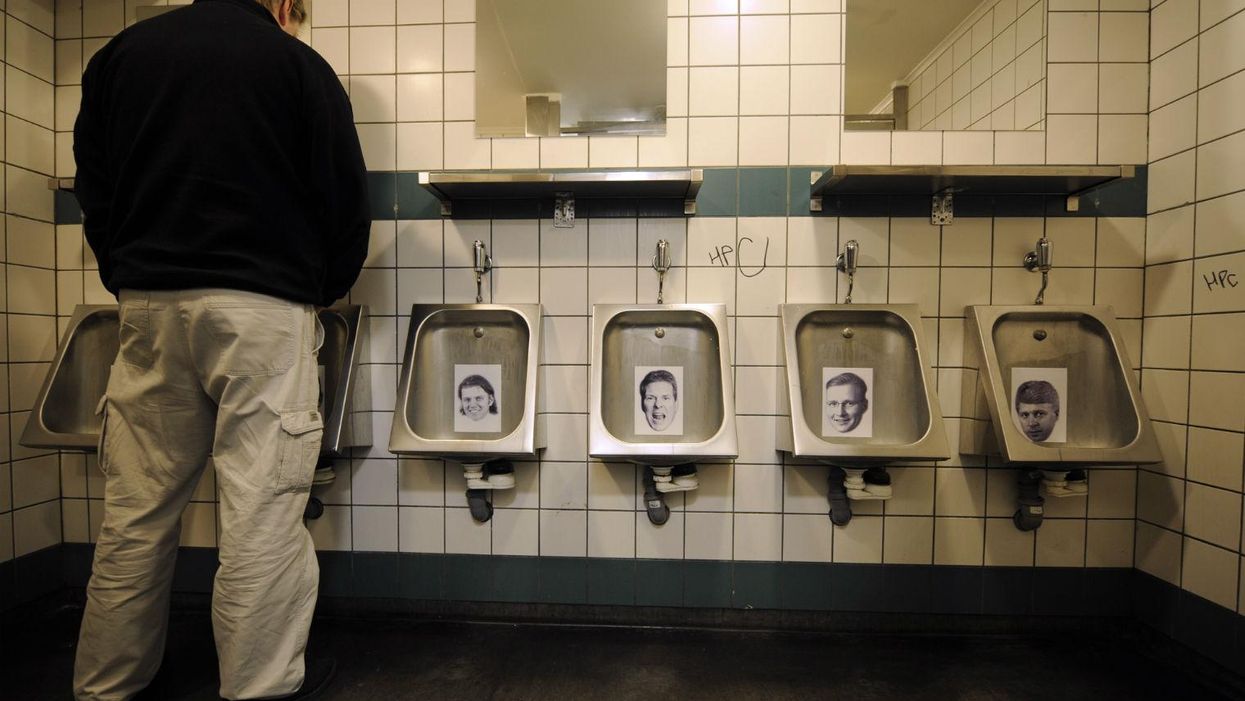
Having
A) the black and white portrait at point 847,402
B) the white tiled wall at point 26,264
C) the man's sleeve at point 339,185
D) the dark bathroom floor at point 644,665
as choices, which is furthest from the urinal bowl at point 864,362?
the white tiled wall at point 26,264

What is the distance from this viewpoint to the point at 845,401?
5.63 feet

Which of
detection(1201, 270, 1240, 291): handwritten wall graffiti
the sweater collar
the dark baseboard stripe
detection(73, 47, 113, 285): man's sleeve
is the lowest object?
the dark baseboard stripe

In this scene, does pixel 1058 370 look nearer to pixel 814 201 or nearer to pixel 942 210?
pixel 942 210

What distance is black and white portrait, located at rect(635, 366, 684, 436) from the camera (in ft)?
5.72

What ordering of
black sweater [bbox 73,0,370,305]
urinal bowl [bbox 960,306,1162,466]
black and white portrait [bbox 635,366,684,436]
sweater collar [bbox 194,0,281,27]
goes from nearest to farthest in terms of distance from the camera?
black sweater [bbox 73,0,370,305], sweater collar [bbox 194,0,281,27], urinal bowl [bbox 960,306,1162,466], black and white portrait [bbox 635,366,684,436]

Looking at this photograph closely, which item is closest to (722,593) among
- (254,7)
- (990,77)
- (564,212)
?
(564,212)

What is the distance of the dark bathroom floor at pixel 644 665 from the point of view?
4.83ft

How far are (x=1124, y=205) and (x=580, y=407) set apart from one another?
204cm

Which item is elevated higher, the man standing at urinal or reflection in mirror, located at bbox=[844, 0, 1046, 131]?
reflection in mirror, located at bbox=[844, 0, 1046, 131]

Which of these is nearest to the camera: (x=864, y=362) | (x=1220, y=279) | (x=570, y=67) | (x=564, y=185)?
(x=1220, y=279)

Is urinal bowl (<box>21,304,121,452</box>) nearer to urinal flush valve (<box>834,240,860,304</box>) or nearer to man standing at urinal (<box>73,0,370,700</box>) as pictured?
man standing at urinal (<box>73,0,370,700</box>)

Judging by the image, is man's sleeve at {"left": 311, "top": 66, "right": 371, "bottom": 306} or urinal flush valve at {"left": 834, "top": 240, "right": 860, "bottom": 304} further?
urinal flush valve at {"left": 834, "top": 240, "right": 860, "bottom": 304}

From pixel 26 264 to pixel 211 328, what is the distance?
1419mm

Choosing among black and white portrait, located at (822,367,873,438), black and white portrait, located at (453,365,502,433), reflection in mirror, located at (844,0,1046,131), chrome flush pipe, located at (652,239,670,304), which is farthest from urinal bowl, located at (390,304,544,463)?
reflection in mirror, located at (844,0,1046,131)
